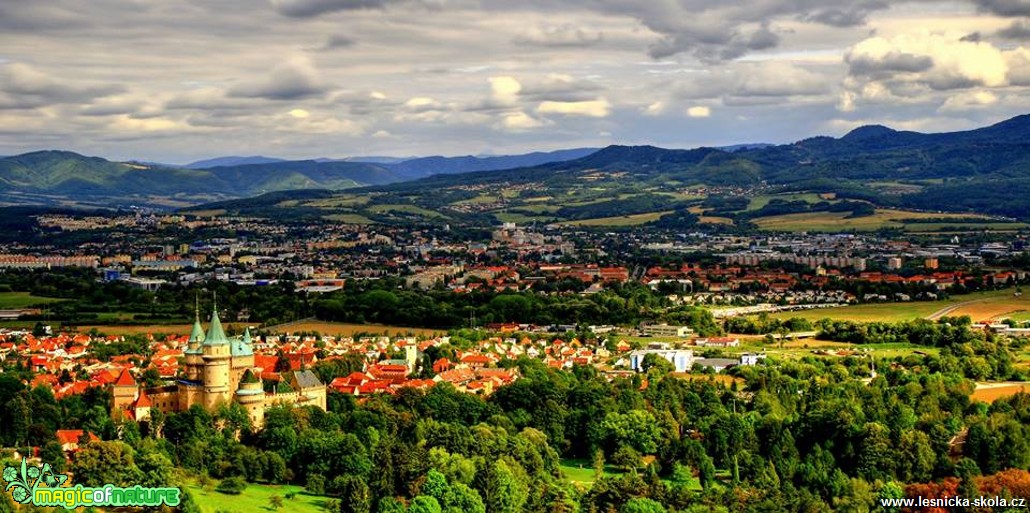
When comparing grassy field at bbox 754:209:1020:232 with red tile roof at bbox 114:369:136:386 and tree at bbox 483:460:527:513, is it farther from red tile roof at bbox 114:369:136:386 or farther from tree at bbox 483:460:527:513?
tree at bbox 483:460:527:513

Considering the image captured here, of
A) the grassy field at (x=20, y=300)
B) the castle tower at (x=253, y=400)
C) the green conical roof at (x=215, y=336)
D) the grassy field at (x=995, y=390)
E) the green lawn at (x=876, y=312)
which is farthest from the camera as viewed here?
the grassy field at (x=20, y=300)

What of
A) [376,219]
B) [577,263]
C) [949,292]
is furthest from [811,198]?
[949,292]

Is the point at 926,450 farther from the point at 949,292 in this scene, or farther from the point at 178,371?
the point at 949,292

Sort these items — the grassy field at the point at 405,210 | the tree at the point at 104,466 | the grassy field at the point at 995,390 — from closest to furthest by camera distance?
the tree at the point at 104,466 < the grassy field at the point at 995,390 < the grassy field at the point at 405,210

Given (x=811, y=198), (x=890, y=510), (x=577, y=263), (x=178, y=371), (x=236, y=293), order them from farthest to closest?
(x=811, y=198), (x=577, y=263), (x=236, y=293), (x=178, y=371), (x=890, y=510)

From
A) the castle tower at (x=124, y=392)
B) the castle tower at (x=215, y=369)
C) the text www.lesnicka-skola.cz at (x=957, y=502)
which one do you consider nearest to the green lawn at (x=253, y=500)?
the castle tower at (x=215, y=369)

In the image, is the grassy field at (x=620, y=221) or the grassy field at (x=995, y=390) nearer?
the grassy field at (x=995, y=390)

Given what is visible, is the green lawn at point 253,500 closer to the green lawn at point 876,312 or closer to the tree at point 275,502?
the tree at point 275,502
